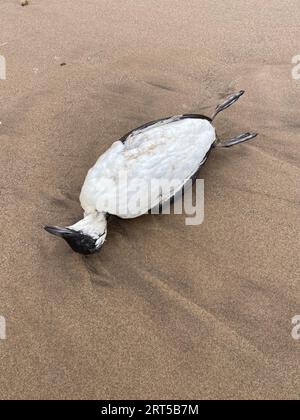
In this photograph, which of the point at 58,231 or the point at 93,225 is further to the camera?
the point at 93,225

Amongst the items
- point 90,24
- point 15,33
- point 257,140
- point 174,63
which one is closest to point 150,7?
point 90,24

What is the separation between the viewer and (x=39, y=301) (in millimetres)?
1590

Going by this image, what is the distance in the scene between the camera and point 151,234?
173 cm

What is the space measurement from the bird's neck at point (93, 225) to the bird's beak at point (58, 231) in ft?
0.23

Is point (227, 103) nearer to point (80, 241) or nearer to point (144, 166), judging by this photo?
point (144, 166)

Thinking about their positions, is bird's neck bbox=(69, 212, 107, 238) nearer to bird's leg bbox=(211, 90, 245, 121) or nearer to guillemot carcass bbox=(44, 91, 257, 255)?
guillemot carcass bbox=(44, 91, 257, 255)

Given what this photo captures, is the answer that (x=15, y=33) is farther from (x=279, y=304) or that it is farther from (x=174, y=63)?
(x=279, y=304)

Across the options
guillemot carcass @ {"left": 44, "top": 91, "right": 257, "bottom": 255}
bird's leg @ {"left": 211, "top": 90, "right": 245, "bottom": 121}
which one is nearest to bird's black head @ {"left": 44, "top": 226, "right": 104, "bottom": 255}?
guillemot carcass @ {"left": 44, "top": 91, "right": 257, "bottom": 255}

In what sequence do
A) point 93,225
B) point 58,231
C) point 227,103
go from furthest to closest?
point 227,103
point 93,225
point 58,231

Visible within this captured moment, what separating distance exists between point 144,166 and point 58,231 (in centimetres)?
38

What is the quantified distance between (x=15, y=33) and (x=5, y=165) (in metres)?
1.08

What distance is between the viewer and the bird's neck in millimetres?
1618

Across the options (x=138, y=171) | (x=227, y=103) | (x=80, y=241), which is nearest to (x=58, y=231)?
(x=80, y=241)

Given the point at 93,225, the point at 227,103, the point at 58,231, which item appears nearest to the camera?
the point at 58,231
